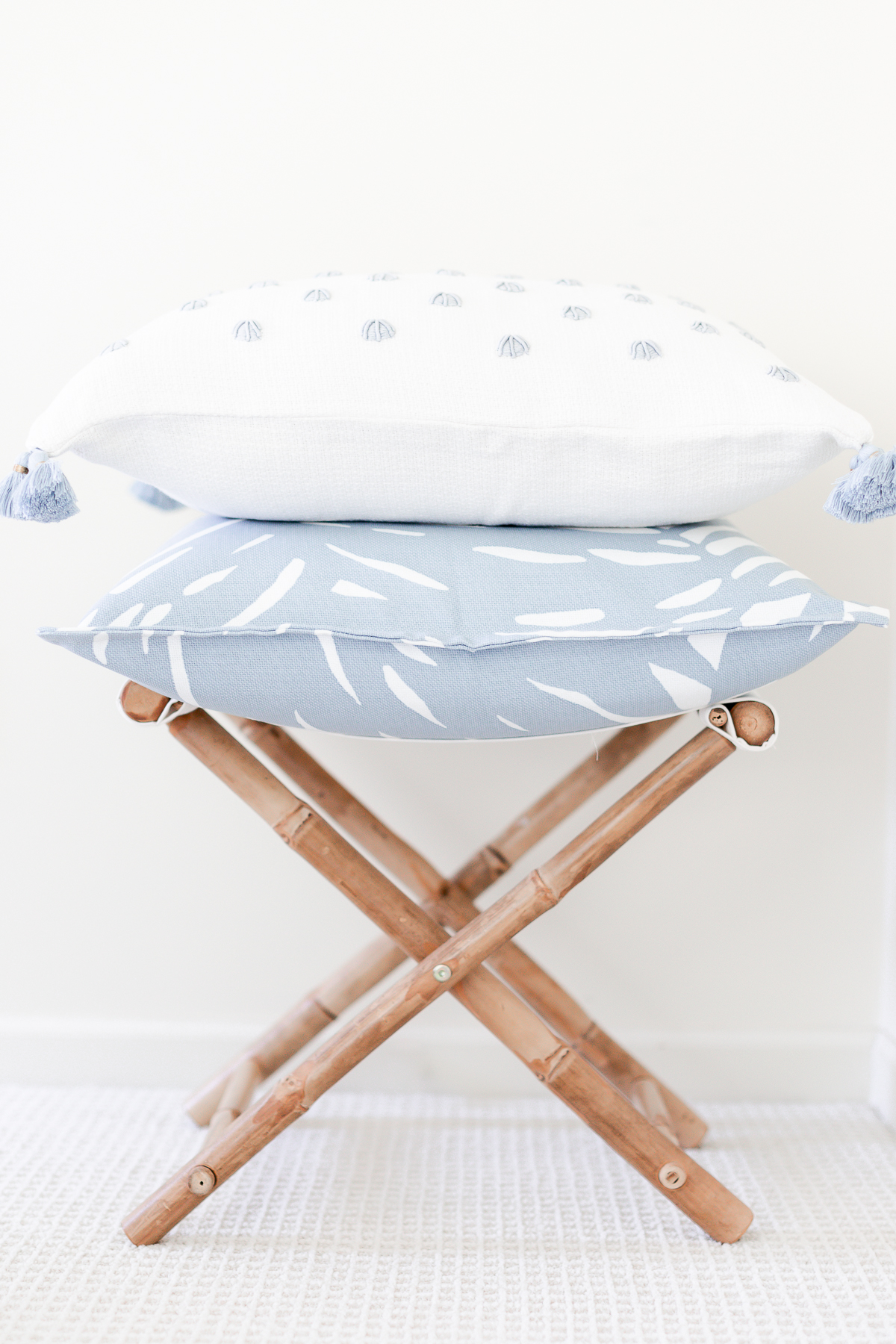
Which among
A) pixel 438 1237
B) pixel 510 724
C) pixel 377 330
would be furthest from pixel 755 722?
pixel 438 1237

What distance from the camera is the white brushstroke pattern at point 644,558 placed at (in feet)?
2.37

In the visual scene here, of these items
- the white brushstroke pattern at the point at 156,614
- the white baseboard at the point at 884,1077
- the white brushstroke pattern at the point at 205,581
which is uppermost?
the white brushstroke pattern at the point at 156,614

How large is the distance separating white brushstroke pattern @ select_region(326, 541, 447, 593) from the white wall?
421 millimetres

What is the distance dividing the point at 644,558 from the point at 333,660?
24 centimetres

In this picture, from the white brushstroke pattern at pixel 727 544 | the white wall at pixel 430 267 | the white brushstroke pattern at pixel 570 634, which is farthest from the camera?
the white wall at pixel 430 267

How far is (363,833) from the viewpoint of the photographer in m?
0.92

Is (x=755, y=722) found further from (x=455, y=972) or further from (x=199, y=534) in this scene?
(x=199, y=534)

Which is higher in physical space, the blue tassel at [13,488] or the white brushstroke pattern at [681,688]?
the blue tassel at [13,488]

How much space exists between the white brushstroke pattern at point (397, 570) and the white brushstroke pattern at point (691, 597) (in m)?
0.15

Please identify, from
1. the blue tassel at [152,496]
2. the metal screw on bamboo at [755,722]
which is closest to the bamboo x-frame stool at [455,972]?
the metal screw on bamboo at [755,722]

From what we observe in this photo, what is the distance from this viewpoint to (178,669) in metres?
0.68

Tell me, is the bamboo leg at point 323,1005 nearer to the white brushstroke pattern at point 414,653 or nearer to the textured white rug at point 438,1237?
the textured white rug at point 438,1237

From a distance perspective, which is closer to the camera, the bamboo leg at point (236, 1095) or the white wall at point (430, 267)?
the bamboo leg at point (236, 1095)

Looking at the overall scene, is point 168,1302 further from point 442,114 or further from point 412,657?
point 442,114
